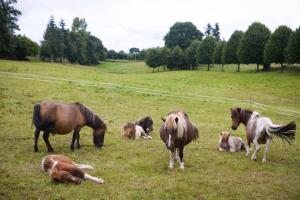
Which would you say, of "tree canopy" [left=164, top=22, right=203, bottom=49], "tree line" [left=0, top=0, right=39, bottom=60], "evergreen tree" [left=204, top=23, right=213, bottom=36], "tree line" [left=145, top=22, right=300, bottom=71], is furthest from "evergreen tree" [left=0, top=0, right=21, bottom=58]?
"evergreen tree" [left=204, top=23, right=213, bottom=36]

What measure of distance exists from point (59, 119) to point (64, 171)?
133 inches

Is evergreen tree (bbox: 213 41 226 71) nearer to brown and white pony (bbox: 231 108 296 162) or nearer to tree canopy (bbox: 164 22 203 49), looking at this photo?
tree canopy (bbox: 164 22 203 49)

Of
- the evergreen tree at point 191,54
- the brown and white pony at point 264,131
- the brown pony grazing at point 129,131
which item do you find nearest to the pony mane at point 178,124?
the brown and white pony at point 264,131

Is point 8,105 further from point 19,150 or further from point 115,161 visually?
point 115,161

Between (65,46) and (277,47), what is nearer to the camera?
(277,47)

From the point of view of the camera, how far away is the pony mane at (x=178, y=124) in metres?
10.9

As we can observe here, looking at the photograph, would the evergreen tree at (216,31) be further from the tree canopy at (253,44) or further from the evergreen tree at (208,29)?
the tree canopy at (253,44)

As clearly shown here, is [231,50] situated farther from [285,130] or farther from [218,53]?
[285,130]

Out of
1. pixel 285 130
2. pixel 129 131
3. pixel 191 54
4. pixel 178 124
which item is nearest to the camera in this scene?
pixel 178 124

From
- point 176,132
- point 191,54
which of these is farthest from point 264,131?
point 191,54

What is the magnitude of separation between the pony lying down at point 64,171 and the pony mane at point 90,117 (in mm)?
3523

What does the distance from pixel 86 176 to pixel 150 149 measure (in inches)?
202

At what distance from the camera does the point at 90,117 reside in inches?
546

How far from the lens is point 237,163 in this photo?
13.0 m
